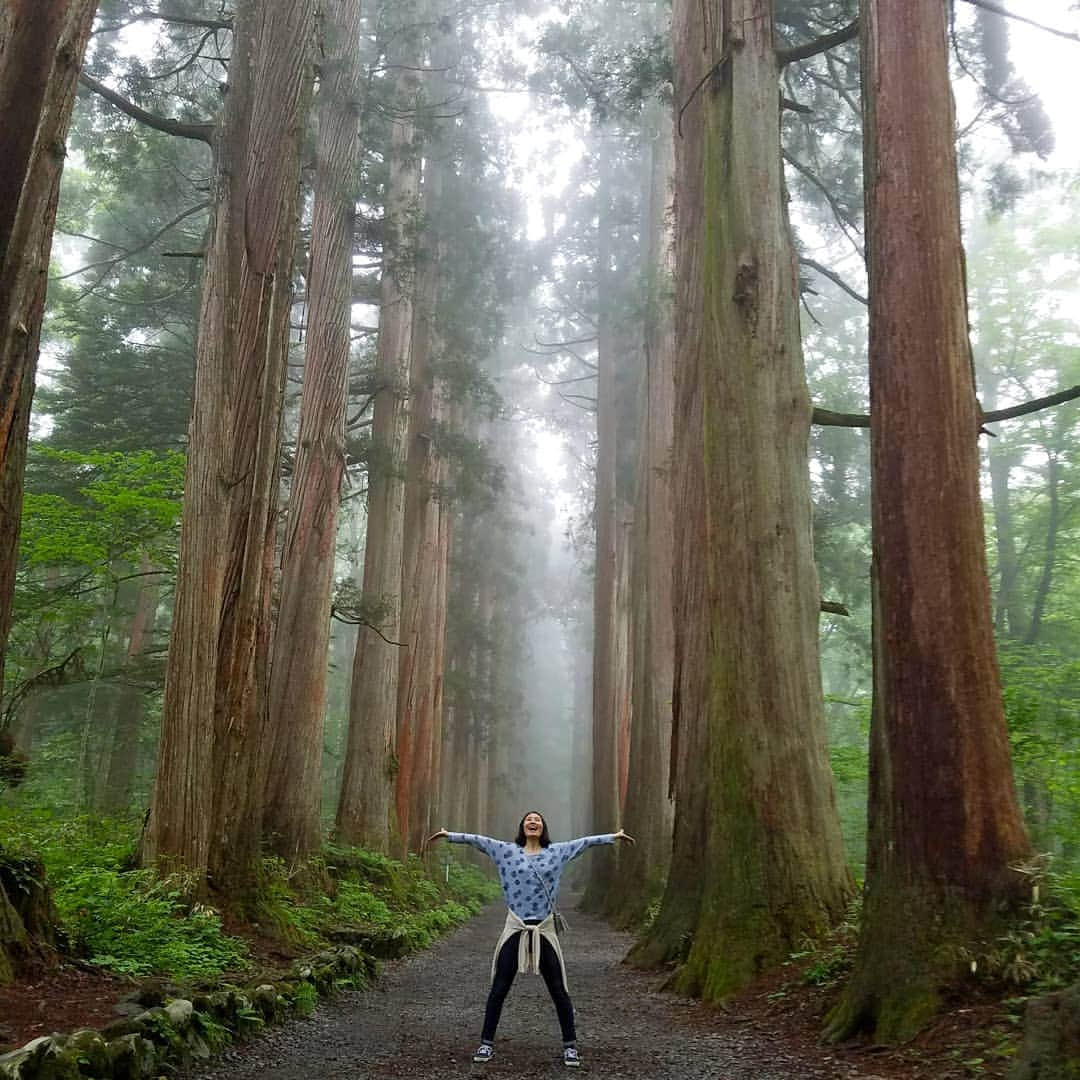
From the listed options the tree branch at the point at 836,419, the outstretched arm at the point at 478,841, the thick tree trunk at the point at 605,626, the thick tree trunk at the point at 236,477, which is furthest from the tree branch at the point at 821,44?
the thick tree trunk at the point at 605,626

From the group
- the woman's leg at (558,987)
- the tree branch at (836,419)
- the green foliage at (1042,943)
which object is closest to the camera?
the green foliage at (1042,943)

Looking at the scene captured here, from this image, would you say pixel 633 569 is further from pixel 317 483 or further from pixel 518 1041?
pixel 518 1041

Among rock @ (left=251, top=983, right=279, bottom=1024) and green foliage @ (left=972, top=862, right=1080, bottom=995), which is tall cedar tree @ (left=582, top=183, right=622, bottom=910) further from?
green foliage @ (left=972, top=862, right=1080, bottom=995)

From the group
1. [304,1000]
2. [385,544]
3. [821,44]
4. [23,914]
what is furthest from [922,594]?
[385,544]

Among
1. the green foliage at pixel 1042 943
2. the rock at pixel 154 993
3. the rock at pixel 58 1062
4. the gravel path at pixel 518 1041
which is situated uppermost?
the green foliage at pixel 1042 943

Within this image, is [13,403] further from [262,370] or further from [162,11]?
A: [162,11]

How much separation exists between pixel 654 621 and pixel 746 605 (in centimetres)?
826

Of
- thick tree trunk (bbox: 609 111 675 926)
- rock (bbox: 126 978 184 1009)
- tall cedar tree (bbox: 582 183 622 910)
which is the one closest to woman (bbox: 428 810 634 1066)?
rock (bbox: 126 978 184 1009)

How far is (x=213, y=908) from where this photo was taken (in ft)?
22.7

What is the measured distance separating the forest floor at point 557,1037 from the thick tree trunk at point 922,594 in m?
0.32

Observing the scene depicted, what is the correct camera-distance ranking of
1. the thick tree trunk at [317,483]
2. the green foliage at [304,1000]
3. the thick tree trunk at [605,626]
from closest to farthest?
the green foliage at [304,1000], the thick tree trunk at [317,483], the thick tree trunk at [605,626]

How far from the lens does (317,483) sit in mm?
12109

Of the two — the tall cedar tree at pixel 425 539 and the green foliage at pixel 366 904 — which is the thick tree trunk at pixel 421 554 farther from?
the green foliage at pixel 366 904

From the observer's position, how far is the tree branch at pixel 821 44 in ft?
24.6
